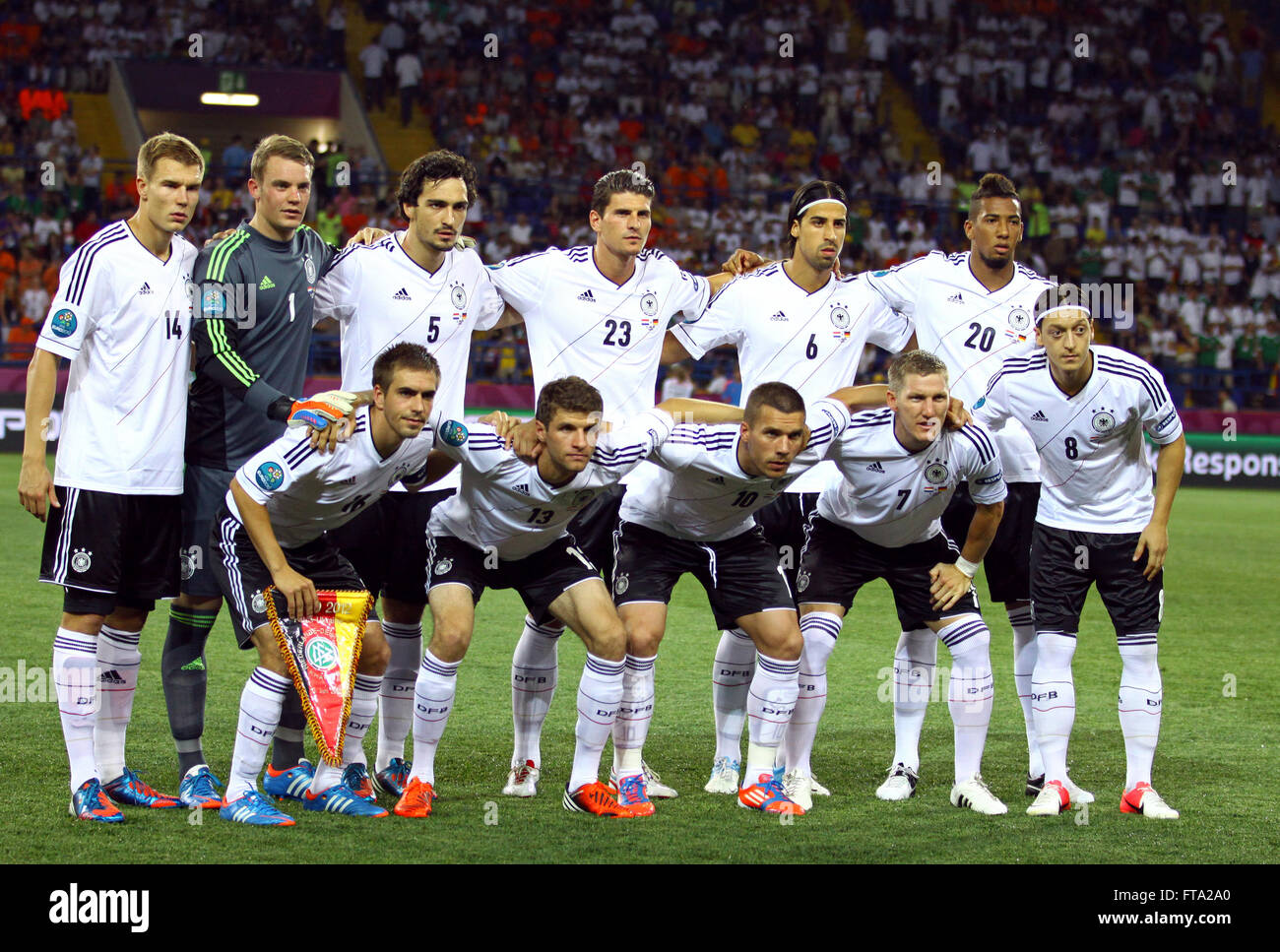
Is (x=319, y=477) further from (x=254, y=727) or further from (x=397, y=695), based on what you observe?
(x=397, y=695)

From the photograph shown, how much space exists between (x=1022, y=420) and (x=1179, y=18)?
28895mm

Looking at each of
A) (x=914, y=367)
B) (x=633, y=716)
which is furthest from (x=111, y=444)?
(x=914, y=367)

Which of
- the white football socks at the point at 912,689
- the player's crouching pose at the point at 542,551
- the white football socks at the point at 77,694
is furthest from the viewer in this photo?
the white football socks at the point at 912,689

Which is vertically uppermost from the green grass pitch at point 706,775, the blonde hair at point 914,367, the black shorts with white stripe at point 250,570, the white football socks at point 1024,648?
the blonde hair at point 914,367

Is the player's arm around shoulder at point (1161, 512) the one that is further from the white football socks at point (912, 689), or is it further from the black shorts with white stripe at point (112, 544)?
the black shorts with white stripe at point (112, 544)

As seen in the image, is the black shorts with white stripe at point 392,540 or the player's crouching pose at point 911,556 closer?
the player's crouching pose at point 911,556

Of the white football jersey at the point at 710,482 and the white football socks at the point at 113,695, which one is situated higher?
the white football jersey at the point at 710,482

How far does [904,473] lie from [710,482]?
77 cm

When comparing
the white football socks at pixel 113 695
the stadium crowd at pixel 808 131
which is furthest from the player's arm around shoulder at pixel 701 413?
the stadium crowd at pixel 808 131

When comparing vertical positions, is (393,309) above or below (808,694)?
above

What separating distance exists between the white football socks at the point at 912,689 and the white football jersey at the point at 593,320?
1525mm

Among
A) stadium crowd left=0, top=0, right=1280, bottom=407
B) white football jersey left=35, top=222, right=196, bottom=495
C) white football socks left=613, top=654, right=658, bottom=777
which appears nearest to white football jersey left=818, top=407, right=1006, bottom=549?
white football socks left=613, top=654, right=658, bottom=777

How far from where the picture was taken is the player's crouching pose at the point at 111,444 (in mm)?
5441

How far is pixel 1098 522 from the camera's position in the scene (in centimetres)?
600
